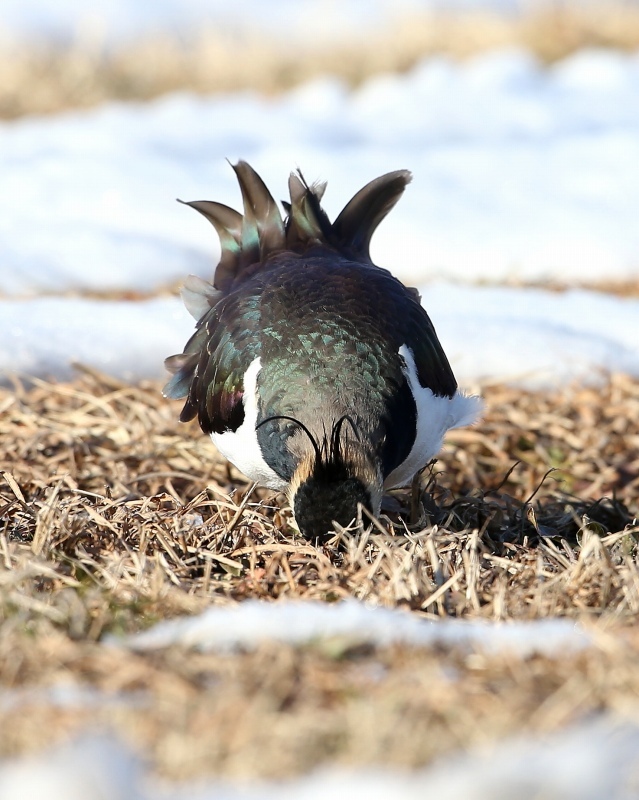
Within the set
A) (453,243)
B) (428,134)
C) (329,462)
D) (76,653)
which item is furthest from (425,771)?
(428,134)

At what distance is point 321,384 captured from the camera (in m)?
3.81

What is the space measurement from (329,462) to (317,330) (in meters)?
0.55

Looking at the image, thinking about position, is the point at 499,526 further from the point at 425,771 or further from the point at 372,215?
the point at 425,771

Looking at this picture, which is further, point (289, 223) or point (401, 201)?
point (401, 201)

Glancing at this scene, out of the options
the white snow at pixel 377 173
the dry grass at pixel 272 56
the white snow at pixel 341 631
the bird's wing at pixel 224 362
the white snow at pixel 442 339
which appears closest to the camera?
the white snow at pixel 341 631

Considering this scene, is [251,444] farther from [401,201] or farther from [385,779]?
[401,201]

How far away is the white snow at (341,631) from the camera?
260 cm

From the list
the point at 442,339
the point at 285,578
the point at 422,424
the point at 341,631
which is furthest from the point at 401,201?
the point at 341,631

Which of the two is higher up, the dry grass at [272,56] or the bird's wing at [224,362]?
the dry grass at [272,56]

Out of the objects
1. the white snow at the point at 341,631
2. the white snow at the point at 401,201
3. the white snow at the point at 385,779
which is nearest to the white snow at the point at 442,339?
the white snow at the point at 401,201

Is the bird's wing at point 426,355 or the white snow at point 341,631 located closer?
the white snow at point 341,631

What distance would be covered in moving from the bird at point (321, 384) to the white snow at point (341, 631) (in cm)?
85

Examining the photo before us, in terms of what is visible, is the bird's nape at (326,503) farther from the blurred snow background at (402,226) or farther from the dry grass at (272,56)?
the dry grass at (272,56)

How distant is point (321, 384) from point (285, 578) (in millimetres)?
692
